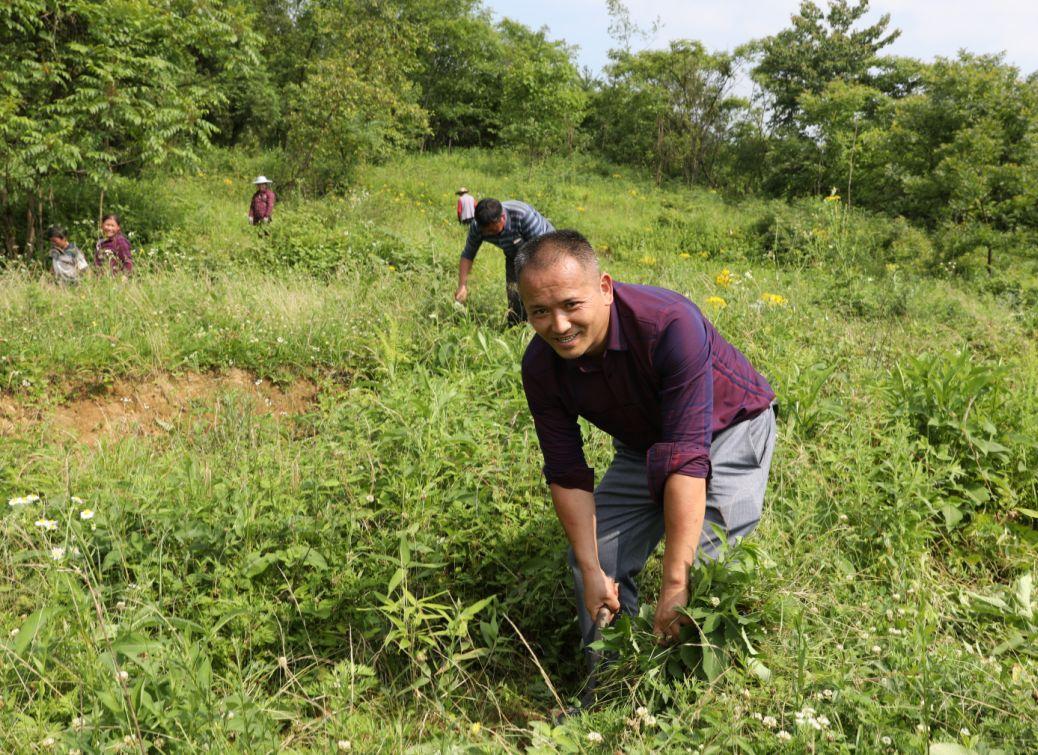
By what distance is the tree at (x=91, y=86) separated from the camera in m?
8.62

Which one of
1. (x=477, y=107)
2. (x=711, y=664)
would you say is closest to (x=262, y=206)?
(x=711, y=664)

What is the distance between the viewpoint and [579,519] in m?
2.52

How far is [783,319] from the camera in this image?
17.8 feet

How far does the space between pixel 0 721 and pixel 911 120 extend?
12.6m

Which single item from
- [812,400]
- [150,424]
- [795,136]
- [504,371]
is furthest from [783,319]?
[795,136]

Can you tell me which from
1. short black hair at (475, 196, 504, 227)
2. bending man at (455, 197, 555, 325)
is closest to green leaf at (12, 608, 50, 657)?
bending man at (455, 197, 555, 325)

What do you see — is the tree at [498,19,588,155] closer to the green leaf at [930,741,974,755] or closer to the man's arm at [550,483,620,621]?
the man's arm at [550,483,620,621]

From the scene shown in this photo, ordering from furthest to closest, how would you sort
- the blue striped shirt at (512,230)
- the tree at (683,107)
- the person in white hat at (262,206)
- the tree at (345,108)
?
1. the tree at (683,107)
2. the tree at (345,108)
3. the person in white hat at (262,206)
4. the blue striped shirt at (512,230)

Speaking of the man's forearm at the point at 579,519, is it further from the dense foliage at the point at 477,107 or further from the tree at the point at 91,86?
the tree at the point at 91,86

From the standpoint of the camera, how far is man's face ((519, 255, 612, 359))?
2.25m

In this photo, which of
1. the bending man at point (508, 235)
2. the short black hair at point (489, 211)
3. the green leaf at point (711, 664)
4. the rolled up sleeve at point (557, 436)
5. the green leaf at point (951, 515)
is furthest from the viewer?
the bending man at point (508, 235)

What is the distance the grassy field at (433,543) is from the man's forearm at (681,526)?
0.12 m

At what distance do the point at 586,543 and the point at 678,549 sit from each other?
366 mm

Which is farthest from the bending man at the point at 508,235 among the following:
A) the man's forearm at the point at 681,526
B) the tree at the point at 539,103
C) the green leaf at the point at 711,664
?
the tree at the point at 539,103
